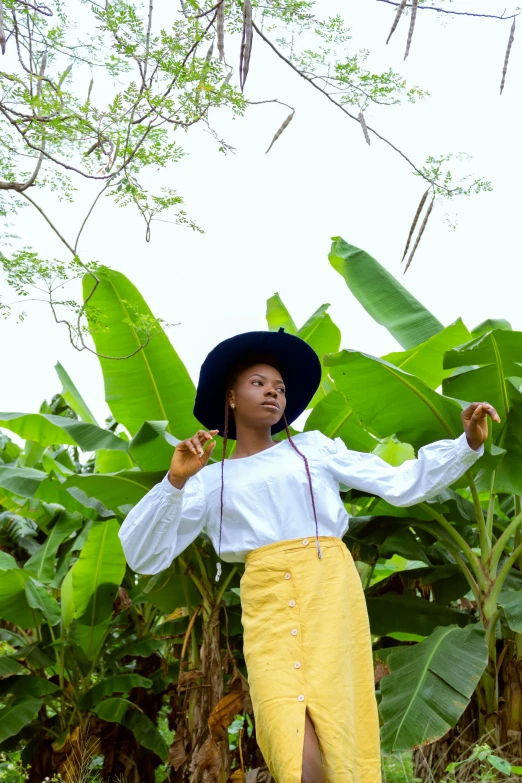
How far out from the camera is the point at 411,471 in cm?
310

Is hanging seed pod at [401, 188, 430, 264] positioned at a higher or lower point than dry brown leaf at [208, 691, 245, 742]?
higher

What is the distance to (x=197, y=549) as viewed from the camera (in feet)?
14.5

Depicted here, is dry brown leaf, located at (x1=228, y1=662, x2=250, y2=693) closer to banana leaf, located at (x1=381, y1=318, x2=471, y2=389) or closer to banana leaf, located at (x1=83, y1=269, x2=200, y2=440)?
banana leaf, located at (x1=83, y1=269, x2=200, y2=440)

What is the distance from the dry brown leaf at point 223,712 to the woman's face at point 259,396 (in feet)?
5.06

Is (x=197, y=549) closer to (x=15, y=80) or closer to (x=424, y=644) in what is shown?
(x=424, y=644)

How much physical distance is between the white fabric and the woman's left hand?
0.12 feet

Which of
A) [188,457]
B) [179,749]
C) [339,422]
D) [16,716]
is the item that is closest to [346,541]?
[339,422]

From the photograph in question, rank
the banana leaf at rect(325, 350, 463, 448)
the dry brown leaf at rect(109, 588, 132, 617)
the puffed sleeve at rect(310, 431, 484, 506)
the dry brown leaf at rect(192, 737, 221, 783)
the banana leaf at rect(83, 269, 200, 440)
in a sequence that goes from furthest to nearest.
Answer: the dry brown leaf at rect(109, 588, 132, 617)
the banana leaf at rect(83, 269, 200, 440)
the dry brown leaf at rect(192, 737, 221, 783)
the banana leaf at rect(325, 350, 463, 448)
the puffed sleeve at rect(310, 431, 484, 506)

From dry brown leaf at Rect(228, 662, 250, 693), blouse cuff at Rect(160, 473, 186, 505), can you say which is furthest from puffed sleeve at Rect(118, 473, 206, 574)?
dry brown leaf at Rect(228, 662, 250, 693)

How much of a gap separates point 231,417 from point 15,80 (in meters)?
2.14

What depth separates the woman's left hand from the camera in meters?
2.90

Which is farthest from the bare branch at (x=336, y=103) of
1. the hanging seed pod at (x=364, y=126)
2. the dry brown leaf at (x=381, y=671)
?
the dry brown leaf at (x=381, y=671)

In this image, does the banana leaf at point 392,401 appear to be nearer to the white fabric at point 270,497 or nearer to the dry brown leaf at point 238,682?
the white fabric at point 270,497

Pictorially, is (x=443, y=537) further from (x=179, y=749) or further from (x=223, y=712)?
(x=179, y=749)
